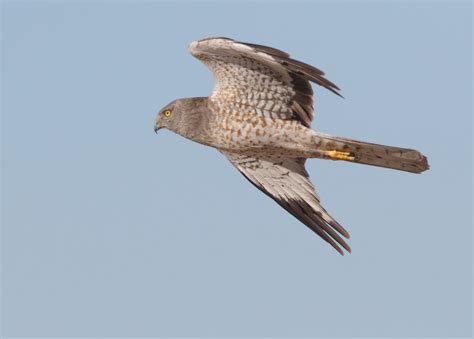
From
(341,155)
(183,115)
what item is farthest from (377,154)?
(183,115)

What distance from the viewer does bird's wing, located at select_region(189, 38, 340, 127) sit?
13875 millimetres

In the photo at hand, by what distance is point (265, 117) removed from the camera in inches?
577

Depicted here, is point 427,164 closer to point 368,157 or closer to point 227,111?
point 368,157

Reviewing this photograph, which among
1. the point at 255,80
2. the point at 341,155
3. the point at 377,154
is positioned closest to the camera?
the point at 377,154

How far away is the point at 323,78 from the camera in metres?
13.4

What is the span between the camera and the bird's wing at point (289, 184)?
50.9 feet

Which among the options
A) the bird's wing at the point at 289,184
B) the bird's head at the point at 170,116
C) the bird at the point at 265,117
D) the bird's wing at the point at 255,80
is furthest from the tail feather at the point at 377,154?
the bird's head at the point at 170,116

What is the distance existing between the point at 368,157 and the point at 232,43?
2.42 metres

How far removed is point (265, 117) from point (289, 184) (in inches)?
62.2

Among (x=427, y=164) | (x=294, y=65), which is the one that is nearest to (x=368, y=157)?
(x=427, y=164)

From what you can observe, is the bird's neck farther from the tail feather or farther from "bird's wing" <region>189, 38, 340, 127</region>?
the tail feather

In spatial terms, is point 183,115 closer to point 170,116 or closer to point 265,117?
point 170,116

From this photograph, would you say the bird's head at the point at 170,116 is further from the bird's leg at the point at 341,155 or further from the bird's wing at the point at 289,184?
the bird's leg at the point at 341,155

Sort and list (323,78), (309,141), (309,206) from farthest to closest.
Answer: (309,206), (309,141), (323,78)
